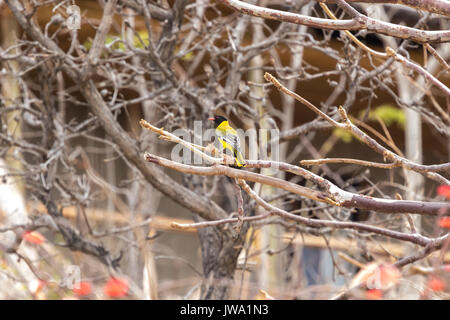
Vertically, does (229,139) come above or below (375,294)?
above

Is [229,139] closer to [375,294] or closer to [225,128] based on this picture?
[225,128]

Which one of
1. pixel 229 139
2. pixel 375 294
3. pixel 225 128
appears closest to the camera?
pixel 375 294

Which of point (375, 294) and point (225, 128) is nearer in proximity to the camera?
point (375, 294)

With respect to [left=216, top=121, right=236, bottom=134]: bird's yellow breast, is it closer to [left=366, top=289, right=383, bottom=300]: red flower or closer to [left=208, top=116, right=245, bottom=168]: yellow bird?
[left=208, top=116, right=245, bottom=168]: yellow bird

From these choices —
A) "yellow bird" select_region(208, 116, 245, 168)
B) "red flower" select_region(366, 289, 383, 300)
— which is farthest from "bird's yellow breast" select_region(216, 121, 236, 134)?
"red flower" select_region(366, 289, 383, 300)

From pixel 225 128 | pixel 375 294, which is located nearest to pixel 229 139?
pixel 225 128

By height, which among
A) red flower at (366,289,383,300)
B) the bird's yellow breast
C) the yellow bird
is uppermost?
the bird's yellow breast

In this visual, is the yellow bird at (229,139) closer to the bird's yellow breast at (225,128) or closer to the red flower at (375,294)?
the bird's yellow breast at (225,128)

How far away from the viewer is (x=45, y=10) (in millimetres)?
5367
